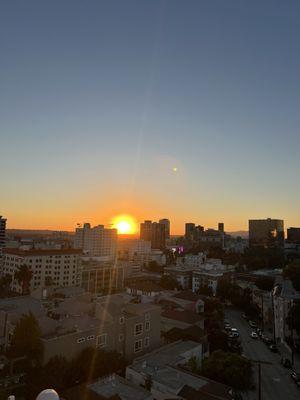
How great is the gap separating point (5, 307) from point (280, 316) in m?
32.4

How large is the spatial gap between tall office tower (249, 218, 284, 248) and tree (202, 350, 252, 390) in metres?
129

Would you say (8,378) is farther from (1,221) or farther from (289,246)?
(289,246)

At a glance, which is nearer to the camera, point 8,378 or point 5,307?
point 8,378

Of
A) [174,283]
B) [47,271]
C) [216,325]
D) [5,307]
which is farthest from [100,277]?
[5,307]

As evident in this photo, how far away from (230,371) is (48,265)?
190ft

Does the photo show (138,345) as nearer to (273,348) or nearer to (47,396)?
(273,348)

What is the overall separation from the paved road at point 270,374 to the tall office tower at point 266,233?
114 metres

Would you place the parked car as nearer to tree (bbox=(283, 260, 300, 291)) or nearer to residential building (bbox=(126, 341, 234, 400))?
residential building (bbox=(126, 341, 234, 400))

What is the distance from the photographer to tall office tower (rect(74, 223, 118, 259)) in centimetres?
14675

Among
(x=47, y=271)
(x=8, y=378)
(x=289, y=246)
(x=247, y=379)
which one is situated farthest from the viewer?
(x=289, y=246)

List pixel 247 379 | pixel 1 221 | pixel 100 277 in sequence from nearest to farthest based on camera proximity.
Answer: pixel 247 379 → pixel 100 277 → pixel 1 221

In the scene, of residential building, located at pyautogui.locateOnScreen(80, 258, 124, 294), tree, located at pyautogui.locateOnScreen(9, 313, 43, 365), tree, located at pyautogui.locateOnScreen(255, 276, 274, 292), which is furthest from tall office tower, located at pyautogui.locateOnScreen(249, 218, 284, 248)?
tree, located at pyautogui.locateOnScreen(9, 313, 43, 365)

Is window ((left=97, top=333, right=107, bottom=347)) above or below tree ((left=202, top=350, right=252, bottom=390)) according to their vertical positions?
above

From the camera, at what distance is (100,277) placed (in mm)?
80375
